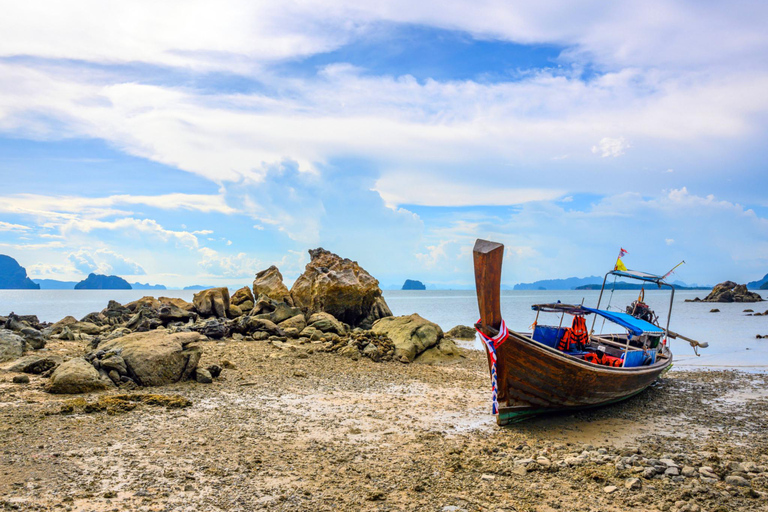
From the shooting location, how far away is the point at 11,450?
7645 millimetres

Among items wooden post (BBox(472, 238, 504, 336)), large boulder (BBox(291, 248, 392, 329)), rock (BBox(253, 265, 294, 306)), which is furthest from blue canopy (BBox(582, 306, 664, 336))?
rock (BBox(253, 265, 294, 306))

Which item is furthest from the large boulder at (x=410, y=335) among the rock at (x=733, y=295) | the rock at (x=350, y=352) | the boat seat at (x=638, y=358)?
the rock at (x=733, y=295)

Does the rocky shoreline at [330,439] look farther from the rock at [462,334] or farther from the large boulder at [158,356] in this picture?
the rock at [462,334]

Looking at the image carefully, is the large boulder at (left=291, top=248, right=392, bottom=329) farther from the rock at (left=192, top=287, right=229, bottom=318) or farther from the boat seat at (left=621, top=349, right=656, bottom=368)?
the boat seat at (left=621, top=349, right=656, bottom=368)

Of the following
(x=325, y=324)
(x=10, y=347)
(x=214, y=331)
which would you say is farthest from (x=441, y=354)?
(x=10, y=347)

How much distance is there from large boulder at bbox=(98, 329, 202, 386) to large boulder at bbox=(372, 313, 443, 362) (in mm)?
7897

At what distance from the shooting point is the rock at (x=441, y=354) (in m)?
19.4

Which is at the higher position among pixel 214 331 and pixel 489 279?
pixel 489 279

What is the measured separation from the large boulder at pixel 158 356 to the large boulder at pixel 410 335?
7897 millimetres

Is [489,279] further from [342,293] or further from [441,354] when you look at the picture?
[342,293]

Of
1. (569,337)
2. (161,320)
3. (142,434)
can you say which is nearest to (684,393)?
(569,337)

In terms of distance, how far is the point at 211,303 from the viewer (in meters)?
29.4

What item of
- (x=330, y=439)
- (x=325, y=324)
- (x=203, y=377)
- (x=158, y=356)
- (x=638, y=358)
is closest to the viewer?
(x=330, y=439)

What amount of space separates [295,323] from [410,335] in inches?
231
